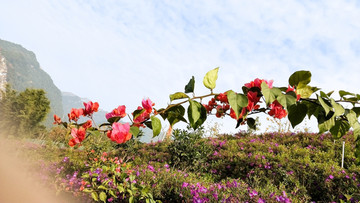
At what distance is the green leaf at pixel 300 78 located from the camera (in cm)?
83

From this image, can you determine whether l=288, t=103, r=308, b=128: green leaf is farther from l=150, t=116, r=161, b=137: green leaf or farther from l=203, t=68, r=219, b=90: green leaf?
l=150, t=116, r=161, b=137: green leaf

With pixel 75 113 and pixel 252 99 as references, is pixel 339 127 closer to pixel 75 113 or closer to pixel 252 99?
pixel 252 99

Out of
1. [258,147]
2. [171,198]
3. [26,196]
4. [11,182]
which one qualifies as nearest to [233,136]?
[258,147]

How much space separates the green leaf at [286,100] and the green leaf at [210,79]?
21 cm

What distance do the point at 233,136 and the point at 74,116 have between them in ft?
30.3

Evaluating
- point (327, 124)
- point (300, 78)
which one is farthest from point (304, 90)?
point (327, 124)

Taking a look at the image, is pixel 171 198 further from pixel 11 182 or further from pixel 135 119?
pixel 11 182

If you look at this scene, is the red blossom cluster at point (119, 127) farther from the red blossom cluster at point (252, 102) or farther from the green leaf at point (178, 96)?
the red blossom cluster at point (252, 102)

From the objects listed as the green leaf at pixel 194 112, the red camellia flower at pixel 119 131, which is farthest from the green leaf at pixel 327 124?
the red camellia flower at pixel 119 131

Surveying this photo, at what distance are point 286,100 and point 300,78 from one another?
0.12 m

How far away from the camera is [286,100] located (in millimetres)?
779

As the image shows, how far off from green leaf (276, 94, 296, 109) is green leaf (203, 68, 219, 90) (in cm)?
21

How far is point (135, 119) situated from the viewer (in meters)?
0.87

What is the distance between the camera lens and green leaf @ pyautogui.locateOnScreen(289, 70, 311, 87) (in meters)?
0.83
